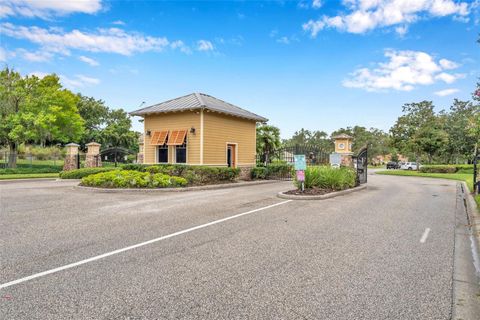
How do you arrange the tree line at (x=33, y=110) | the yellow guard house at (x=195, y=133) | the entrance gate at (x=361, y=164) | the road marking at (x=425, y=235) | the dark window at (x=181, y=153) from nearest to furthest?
1. the road marking at (x=425, y=235)
2. the entrance gate at (x=361, y=164)
3. the yellow guard house at (x=195, y=133)
4. the dark window at (x=181, y=153)
5. the tree line at (x=33, y=110)

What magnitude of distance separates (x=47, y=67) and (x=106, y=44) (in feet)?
60.5

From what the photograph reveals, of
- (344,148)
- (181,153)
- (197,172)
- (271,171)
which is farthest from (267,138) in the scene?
(197,172)

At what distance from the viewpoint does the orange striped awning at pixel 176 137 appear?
17.8 m

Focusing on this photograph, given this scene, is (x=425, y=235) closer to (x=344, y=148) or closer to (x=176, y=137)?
(x=344, y=148)

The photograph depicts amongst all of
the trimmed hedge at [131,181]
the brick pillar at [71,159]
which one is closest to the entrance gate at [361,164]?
the trimmed hedge at [131,181]

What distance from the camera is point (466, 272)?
4223 mm

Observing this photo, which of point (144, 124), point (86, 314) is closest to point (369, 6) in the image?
point (144, 124)

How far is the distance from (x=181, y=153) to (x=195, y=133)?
67.3 inches

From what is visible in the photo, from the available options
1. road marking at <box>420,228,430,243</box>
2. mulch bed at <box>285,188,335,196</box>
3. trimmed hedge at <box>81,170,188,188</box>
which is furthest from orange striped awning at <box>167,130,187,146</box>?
road marking at <box>420,228,430,243</box>

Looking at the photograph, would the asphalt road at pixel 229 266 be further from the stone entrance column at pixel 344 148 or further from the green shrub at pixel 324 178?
the stone entrance column at pixel 344 148

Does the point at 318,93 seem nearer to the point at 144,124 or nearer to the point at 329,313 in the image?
the point at 144,124

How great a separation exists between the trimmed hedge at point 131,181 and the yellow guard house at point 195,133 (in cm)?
347

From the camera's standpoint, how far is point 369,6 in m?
14.9

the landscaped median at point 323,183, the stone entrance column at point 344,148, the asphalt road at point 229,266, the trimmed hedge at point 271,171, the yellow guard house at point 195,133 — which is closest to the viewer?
the asphalt road at point 229,266
